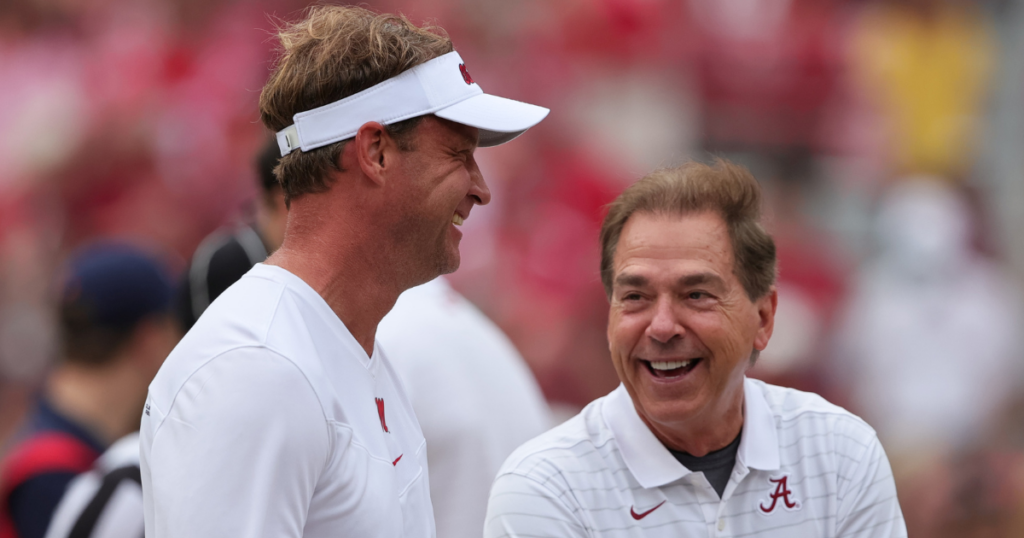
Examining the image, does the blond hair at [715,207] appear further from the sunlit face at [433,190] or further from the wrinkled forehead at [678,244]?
the sunlit face at [433,190]

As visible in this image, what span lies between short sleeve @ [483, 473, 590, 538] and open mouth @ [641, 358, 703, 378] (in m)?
0.37

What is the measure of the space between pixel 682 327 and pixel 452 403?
96cm

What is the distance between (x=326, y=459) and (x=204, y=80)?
743cm

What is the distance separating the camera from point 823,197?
8.59 meters

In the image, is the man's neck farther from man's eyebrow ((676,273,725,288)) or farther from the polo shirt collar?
man's eyebrow ((676,273,725,288))

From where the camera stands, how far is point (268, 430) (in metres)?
1.71

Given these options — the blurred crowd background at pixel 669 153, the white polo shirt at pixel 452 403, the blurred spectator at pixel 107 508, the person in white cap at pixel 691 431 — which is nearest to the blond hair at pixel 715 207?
the person in white cap at pixel 691 431

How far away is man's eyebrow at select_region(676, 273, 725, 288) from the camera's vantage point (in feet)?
8.43

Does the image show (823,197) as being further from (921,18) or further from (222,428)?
(222,428)

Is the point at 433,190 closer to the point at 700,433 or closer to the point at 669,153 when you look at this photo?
the point at 700,433

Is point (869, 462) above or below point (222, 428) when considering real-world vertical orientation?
below

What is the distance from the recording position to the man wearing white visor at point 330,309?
1.70m

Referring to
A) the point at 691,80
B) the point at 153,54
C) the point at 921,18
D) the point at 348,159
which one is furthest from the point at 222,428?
the point at 921,18

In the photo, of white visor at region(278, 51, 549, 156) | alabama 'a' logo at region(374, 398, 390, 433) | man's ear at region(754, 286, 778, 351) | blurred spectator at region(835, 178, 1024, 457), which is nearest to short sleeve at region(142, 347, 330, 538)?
alabama 'a' logo at region(374, 398, 390, 433)
